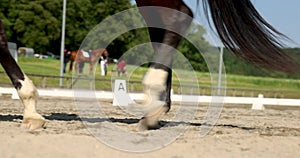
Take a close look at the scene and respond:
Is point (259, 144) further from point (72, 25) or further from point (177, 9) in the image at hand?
point (72, 25)

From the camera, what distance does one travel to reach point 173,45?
4250 mm

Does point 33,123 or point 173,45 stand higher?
point 173,45

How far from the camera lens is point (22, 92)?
13.8 feet

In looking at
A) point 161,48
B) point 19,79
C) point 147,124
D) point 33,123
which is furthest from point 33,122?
point 161,48

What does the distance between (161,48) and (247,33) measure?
2.51 ft

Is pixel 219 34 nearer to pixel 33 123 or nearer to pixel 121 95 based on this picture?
pixel 33 123

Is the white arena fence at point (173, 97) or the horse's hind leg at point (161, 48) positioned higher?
the horse's hind leg at point (161, 48)

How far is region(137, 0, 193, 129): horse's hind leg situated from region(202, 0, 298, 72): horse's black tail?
0.32 metres

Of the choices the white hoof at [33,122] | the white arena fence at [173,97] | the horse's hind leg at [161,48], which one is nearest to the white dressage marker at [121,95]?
the white arena fence at [173,97]

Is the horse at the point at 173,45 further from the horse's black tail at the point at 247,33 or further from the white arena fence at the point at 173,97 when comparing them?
the white arena fence at the point at 173,97

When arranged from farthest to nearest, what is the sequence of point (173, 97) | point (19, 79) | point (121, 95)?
point (173, 97)
point (121, 95)
point (19, 79)

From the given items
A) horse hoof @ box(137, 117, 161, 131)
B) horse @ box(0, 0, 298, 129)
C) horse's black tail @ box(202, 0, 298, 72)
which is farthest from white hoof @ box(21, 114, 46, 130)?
horse's black tail @ box(202, 0, 298, 72)

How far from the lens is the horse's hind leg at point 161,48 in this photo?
13.1ft

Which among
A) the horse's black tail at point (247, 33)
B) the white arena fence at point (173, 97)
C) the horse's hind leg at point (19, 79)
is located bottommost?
the white arena fence at point (173, 97)
